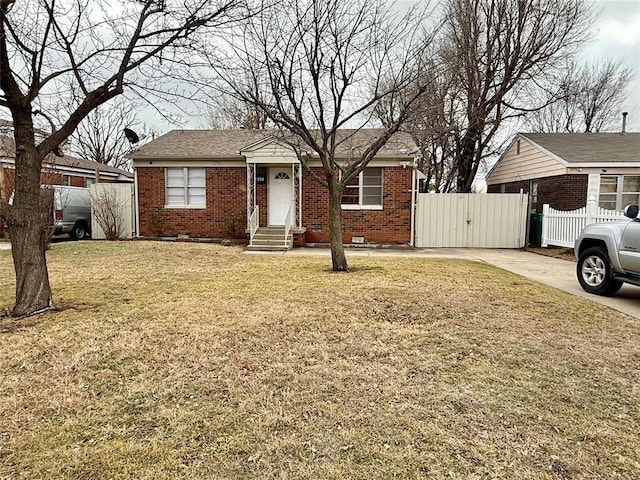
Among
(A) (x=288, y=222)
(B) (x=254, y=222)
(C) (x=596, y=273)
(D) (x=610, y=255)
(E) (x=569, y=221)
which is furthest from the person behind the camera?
(B) (x=254, y=222)

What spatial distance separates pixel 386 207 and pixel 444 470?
37.9 feet

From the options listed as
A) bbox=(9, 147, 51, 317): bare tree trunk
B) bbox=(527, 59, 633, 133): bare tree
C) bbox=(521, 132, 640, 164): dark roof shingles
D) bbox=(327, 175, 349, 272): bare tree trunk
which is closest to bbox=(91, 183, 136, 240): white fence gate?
bbox=(327, 175, 349, 272): bare tree trunk

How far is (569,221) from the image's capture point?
12117 millimetres

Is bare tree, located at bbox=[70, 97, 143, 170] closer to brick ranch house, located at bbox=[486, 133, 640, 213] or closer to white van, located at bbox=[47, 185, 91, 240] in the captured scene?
white van, located at bbox=[47, 185, 91, 240]

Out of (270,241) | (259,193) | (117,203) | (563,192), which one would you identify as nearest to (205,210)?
(259,193)

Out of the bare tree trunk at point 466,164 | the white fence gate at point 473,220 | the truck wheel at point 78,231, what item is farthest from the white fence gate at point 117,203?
the bare tree trunk at point 466,164

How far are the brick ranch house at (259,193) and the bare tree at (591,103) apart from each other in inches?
477

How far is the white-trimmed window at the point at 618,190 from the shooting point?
1341 cm

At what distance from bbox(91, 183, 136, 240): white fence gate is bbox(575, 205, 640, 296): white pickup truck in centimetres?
1350

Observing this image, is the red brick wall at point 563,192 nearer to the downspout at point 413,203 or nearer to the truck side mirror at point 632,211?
the downspout at point 413,203

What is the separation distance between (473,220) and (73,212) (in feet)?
47.4

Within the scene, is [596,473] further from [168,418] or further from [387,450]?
[168,418]

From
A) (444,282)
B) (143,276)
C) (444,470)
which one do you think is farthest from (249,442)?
(143,276)

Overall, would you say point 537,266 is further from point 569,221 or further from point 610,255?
point 610,255
